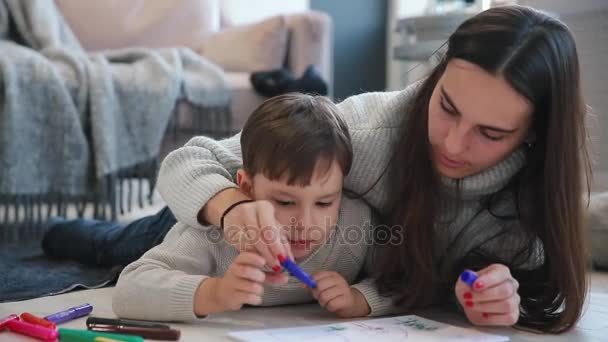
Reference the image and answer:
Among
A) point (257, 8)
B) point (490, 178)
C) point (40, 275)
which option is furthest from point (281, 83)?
point (490, 178)

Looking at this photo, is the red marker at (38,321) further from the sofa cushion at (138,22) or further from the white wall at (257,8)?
the white wall at (257,8)

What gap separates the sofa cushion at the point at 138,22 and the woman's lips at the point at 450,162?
1.90 metres

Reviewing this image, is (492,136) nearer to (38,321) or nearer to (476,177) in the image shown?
(476,177)

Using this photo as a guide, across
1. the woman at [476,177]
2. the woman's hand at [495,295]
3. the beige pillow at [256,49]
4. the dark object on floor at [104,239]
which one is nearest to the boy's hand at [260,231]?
the woman at [476,177]

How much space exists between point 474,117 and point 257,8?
2.71 m

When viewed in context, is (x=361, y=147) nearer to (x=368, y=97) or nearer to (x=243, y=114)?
(x=368, y=97)

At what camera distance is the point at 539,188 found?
3.42 ft

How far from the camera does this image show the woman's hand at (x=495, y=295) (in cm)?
90

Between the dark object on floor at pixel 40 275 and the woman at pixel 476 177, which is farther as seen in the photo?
the dark object on floor at pixel 40 275

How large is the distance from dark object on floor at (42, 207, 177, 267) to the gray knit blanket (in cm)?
40

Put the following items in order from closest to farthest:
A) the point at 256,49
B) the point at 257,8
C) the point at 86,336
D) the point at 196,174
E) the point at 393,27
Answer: the point at 86,336, the point at 196,174, the point at 256,49, the point at 257,8, the point at 393,27

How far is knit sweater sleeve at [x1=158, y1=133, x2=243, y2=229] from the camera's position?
3.33 ft

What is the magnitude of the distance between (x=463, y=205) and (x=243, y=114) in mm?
1366

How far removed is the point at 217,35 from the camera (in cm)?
276
